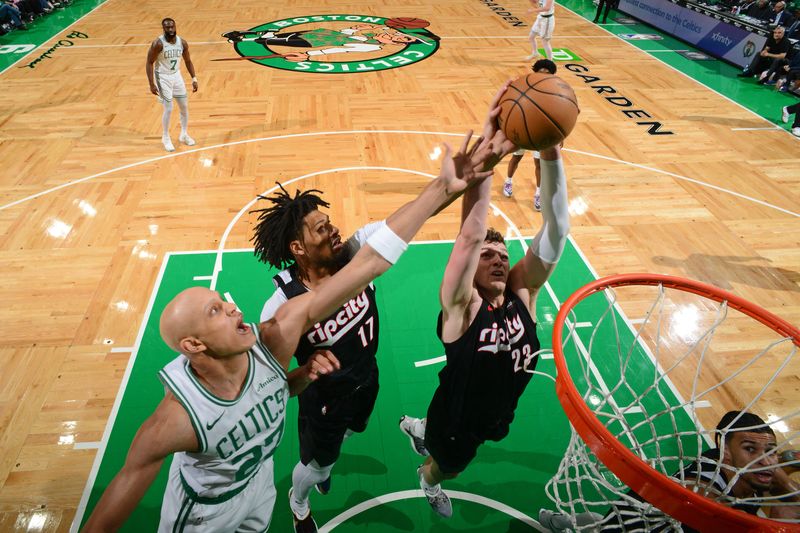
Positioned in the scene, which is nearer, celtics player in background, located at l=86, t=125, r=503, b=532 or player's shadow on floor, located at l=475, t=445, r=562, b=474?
celtics player in background, located at l=86, t=125, r=503, b=532

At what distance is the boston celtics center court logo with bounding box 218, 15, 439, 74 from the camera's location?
11.0 meters

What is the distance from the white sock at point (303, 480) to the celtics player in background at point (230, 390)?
56cm

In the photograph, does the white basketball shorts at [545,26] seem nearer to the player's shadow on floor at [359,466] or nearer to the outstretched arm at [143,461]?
the player's shadow on floor at [359,466]

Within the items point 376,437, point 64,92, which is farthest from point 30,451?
point 64,92

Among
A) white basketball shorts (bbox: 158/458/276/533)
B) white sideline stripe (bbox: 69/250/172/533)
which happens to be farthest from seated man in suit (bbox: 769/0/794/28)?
white basketball shorts (bbox: 158/458/276/533)

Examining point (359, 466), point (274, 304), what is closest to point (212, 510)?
point (274, 304)

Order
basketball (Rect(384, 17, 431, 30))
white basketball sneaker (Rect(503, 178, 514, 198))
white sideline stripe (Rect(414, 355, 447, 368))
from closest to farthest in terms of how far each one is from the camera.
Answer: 1. white sideline stripe (Rect(414, 355, 447, 368))
2. white basketball sneaker (Rect(503, 178, 514, 198))
3. basketball (Rect(384, 17, 431, 30))

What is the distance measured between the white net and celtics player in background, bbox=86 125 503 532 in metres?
1.48

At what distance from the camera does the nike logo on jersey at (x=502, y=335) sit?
270 centimetres

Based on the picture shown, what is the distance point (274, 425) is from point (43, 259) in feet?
15.5

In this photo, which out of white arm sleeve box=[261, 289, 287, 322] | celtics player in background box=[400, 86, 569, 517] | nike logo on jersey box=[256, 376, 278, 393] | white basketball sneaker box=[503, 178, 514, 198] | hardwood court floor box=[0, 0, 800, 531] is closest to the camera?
nike logo on jersey box=[256, 376, 278, 393]

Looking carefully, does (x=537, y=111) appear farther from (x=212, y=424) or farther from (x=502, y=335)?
(x=212, y=424)

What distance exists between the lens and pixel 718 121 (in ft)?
29.7

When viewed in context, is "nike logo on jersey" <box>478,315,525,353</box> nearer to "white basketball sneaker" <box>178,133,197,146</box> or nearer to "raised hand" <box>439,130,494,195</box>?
"raised hand" <box>439,130,494,195</box>
